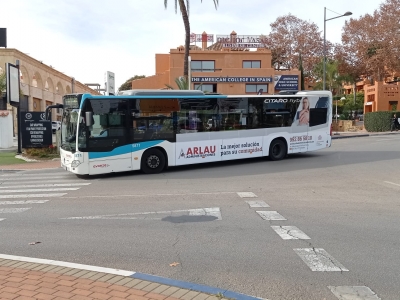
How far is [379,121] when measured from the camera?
3919 centimetres

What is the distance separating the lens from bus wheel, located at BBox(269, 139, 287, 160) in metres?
18.5

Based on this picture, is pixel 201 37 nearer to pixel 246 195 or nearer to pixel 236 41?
pixel 236 41

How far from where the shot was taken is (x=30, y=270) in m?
5.09

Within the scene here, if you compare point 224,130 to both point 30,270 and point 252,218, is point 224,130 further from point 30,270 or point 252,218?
point 30,270

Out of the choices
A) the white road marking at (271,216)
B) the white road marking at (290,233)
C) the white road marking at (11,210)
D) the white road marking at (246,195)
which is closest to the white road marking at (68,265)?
the white road marking at (290,233)

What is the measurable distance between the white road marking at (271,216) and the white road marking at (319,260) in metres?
1.87

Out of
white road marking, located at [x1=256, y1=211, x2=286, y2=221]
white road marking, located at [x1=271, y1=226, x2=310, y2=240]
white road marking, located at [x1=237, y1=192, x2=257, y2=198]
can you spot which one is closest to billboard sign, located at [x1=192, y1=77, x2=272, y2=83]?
white road marking, located at [x1=237, y1=192, x2=257, y2=198]

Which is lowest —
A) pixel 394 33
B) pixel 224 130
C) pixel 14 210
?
pixel 14 210

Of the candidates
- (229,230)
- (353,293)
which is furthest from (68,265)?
(353,293)

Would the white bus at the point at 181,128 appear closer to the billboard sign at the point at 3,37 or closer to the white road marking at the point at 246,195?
the white road marking at the point at 246,195

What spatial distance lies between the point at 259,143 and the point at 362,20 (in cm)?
4567

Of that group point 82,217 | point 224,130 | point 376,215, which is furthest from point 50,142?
point 376,215

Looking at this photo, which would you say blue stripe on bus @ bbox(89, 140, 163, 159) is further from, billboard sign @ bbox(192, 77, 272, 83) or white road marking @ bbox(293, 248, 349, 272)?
billboard sign @ bbox(192, 77, 272, 83)

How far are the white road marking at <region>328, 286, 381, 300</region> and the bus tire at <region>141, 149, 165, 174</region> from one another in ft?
36.9
